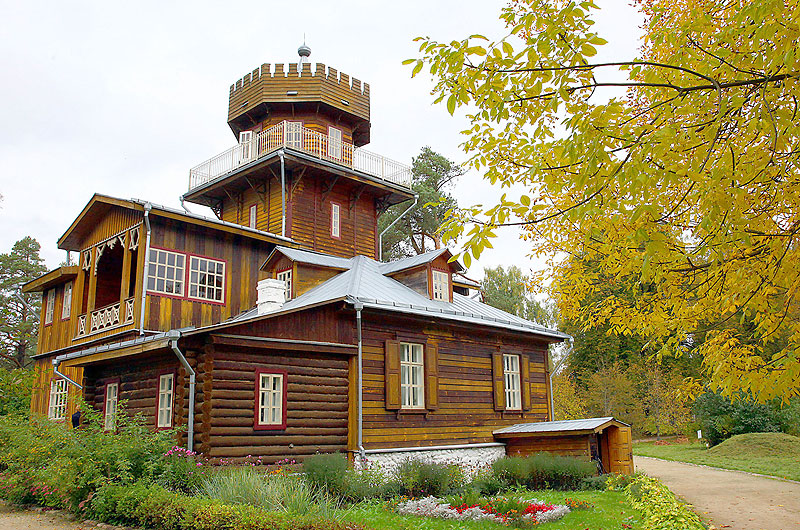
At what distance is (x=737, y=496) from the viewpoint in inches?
510

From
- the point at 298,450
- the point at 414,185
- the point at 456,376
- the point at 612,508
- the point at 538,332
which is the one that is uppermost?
the point at 414,185

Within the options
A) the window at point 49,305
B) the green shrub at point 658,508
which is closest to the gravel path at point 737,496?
the green shrub at point 658,508

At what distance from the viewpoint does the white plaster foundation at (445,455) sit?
585 inches

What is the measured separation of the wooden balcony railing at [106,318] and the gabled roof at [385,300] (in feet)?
8.56

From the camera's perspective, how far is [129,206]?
16672mm

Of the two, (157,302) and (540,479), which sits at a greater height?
(157,302)

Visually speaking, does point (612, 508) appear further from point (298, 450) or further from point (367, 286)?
point (367, 286)

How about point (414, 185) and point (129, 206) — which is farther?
point (414, 185)

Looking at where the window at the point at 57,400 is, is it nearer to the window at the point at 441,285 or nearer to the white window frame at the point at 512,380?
the window at the point at 441,285

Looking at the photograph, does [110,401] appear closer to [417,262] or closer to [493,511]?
[417,262]

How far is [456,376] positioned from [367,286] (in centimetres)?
335

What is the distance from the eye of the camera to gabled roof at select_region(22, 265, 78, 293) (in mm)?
20594

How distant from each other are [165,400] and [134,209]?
18.0 feet

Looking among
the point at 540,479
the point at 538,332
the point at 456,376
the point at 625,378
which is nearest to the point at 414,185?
the point at 625,378
